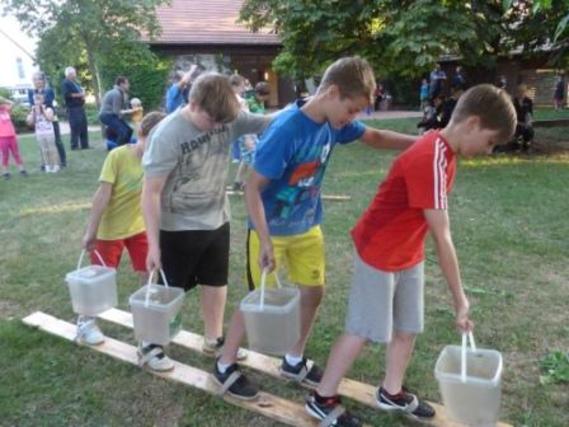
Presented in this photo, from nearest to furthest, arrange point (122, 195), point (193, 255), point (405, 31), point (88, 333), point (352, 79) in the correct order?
1. point (352, 79)
2. point (193, 255)
3. point (122, 195)
4. point (88, 333)
5. point (405, 31)

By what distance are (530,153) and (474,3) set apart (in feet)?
9.68

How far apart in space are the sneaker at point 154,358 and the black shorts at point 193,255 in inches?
17.2

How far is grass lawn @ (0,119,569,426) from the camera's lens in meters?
2.94

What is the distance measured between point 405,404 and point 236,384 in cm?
84

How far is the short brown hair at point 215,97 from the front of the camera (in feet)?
8.68

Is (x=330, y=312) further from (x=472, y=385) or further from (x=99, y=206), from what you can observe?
(x=472, y=385)

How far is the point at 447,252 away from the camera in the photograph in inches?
87.7

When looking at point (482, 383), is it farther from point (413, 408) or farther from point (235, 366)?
point (235, 366)

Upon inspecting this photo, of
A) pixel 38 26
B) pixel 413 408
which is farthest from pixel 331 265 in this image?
pixel 38 26

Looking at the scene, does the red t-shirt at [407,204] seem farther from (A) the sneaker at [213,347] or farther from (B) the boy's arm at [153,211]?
(A) the sneaker at [213,347]

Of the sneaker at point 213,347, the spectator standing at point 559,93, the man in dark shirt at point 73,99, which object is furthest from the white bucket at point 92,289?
the spectator standing at point 559,93

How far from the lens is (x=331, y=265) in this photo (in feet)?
16.4

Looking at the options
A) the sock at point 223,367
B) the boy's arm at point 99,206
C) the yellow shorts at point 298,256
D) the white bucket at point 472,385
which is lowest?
the sock at point 223,367

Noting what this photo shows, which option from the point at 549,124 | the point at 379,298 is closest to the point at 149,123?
the point at 379,298
